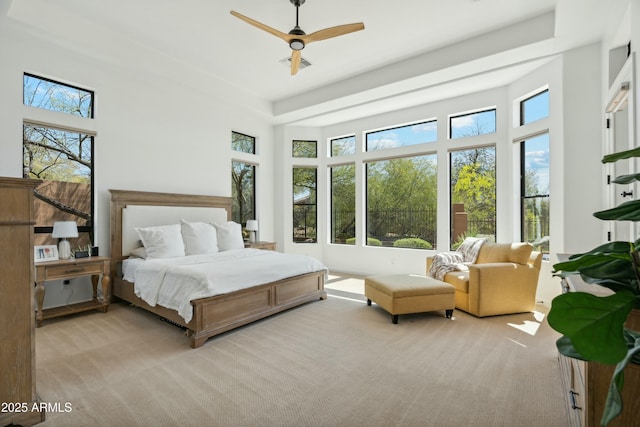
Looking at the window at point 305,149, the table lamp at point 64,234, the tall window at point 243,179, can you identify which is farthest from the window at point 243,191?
the table lamp at point 64,234

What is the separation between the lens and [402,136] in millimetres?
6105

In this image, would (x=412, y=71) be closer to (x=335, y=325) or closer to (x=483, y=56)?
(x=483, y=56)

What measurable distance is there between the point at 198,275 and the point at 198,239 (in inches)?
65.0

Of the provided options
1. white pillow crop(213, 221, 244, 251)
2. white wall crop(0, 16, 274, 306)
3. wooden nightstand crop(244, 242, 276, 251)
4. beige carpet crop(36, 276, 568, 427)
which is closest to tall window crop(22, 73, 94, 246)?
white wall crop(0, 16, 274, 306)

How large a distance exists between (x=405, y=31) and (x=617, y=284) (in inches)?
156

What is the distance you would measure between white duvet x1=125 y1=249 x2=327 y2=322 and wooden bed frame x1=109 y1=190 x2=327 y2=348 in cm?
8

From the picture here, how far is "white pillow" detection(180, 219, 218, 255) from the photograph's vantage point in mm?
4531

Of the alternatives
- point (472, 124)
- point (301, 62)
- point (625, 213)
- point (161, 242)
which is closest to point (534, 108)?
point (472, 124)

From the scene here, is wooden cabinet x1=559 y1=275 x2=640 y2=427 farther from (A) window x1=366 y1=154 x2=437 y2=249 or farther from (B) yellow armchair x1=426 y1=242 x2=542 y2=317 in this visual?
(A) window x1=366 y1=154 x2=437 y2=249

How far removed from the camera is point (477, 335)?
319cm

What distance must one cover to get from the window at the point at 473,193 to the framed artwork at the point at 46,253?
577cm

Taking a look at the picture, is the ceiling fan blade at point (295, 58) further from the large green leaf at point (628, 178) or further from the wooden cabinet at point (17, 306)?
the large green leaf at point (628, 178)

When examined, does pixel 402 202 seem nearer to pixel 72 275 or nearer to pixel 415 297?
pixel 415 297

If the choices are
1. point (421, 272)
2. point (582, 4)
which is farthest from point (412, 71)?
point (421, 272)
